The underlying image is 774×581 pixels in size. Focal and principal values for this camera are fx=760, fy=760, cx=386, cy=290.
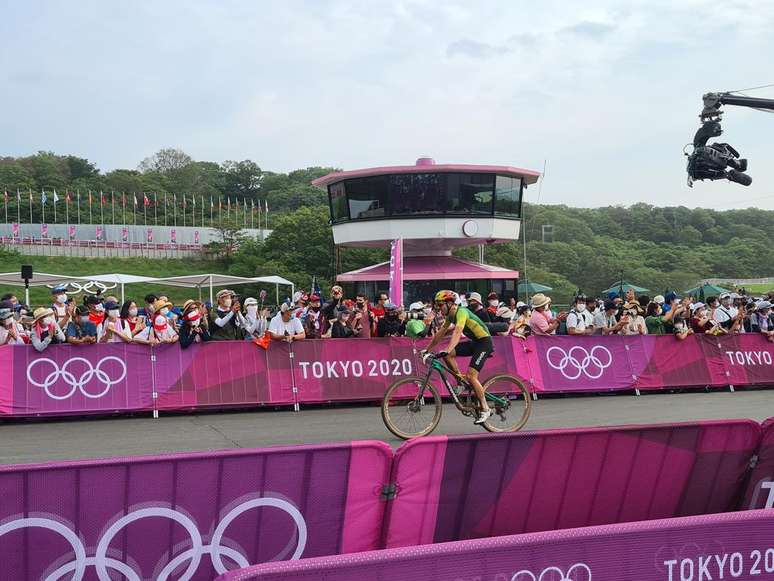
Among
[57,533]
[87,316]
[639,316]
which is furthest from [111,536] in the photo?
[639,316]

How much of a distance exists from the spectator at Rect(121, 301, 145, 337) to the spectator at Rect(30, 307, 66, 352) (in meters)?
1.08

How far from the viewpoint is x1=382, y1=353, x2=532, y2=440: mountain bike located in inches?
398

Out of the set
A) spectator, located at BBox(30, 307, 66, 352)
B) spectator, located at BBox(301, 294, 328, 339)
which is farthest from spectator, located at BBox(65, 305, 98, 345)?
spectator, located at BBox(301, 294, 328, 339)

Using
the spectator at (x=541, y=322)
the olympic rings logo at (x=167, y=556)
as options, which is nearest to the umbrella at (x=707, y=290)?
the spectator at (x=541, y=322)

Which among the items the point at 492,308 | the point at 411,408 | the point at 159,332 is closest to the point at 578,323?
the point at 492,308

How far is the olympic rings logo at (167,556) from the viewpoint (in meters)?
4.36

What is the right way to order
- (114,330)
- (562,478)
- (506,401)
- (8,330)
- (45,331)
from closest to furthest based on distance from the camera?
1. (562,478)
2. (506,401)
3. (45,331)
4. (8,330)
5. (114,330)

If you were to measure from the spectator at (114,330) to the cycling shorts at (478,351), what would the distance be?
562 centimetres

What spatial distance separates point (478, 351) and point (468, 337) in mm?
236

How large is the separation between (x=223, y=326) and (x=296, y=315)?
1.35m

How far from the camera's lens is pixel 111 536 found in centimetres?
446

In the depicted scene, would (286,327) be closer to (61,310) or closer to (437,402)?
(61,310)

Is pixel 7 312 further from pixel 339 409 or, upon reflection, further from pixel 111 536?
pixel 111 536

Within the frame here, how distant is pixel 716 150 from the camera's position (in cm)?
1688
